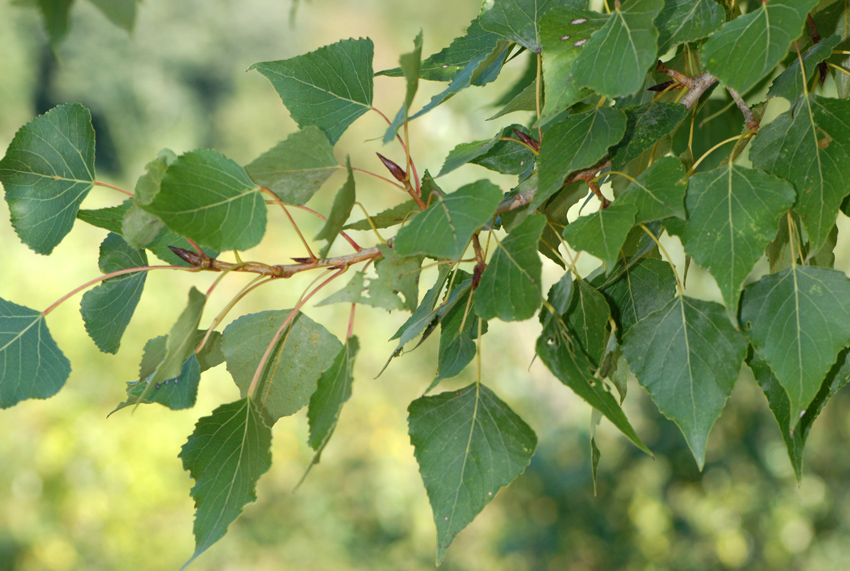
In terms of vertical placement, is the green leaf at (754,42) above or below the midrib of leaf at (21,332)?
above

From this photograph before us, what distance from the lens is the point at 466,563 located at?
1.88 m

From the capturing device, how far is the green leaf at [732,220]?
340 mm

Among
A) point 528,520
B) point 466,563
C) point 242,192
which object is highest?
point 242,192

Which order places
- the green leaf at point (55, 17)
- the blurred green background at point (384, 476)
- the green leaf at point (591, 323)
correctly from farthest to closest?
1. the blurred green background at point (384, 476)
2. the green leaf at point (55, 17)
3. the green leaf at point (591, 323)

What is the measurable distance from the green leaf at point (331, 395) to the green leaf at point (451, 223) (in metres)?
0.05

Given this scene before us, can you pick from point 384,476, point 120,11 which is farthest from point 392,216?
point 384,476

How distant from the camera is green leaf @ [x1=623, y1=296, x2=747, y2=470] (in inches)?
14.1

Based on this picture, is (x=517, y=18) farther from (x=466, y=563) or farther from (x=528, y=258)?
(x=466, y=563)

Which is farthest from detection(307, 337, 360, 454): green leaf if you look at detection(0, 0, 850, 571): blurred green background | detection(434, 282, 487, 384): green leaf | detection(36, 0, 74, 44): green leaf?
detection(0, 0, 850, 571): blurred green background

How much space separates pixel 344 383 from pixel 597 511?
156 centimetres

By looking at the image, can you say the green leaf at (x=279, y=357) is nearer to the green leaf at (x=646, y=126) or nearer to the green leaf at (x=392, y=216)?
the green leaf at (x=392, y=216)

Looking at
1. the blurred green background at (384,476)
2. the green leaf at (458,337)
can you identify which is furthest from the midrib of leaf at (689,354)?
the blurred green background at (384,476)

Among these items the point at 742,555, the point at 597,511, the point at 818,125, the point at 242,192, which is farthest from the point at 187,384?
the point at 742,555

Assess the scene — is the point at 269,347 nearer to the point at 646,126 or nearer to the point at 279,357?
the point at 279,357
